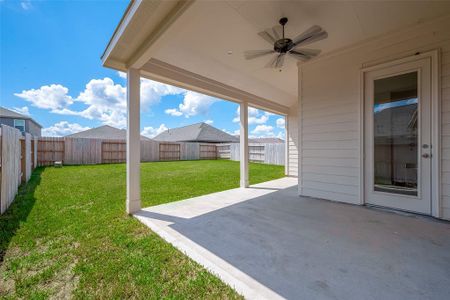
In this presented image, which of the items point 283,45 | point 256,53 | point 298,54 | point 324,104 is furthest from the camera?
point 324,104

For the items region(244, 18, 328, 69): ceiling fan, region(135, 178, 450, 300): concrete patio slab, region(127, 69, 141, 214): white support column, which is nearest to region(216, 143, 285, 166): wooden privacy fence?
region(135, 178, 450, 300): concrete patio slab

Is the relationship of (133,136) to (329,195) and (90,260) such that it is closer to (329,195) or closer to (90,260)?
(90,260)

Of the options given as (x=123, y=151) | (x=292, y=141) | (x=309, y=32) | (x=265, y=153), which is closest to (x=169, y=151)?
(x=123, y=151)

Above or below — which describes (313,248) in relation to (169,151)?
below

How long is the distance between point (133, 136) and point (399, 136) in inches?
160

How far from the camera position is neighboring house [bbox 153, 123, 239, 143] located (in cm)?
2006

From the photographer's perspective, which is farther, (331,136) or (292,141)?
(292,141)

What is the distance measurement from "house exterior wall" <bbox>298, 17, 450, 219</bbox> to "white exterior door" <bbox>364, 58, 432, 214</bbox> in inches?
5.4

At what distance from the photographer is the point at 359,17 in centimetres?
255

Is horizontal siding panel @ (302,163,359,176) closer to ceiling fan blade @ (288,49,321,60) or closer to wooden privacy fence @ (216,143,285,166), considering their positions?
ceiling fan blade @ (288,49,321,60)

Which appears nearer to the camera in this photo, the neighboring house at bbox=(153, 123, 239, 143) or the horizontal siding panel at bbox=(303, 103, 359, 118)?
the horizontal siding panel at bbox=(303, 103, 359, 118)

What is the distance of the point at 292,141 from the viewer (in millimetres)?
6832

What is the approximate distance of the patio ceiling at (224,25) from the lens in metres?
1.96

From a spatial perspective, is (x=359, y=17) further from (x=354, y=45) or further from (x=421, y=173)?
(x=421, y=173)
